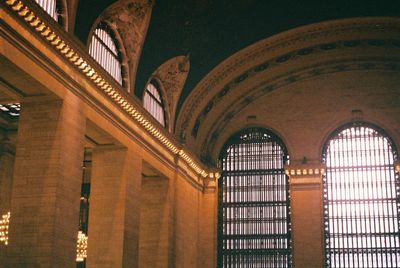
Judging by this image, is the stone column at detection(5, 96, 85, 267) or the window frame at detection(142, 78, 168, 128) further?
the window frame at detection(142, 78, 168, 128)

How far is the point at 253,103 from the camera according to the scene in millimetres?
29625

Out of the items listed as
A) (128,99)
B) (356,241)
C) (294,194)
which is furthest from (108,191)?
(356,241)

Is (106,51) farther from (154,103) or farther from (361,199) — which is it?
(361,199)

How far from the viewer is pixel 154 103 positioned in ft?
81.4

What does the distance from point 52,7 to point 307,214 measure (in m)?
14.7

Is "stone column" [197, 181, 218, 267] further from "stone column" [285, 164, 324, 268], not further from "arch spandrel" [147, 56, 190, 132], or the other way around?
"arch spandrel" [147, 56, 190, 132]

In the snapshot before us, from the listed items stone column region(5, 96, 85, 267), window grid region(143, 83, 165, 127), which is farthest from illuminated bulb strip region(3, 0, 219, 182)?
window grid region(143, 83, 165, 127)

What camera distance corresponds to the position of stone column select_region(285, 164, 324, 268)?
27156 mm

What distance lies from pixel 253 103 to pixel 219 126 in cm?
181

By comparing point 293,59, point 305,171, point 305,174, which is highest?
point 293,59

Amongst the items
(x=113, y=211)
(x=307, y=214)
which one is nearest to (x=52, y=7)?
(x=113, y=211)

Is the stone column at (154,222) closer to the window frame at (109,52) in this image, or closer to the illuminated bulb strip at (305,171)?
the window frame at (109,52)

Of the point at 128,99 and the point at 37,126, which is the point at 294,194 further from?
the point at 37,126

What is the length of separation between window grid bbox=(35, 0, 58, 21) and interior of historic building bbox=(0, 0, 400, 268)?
5 cm
